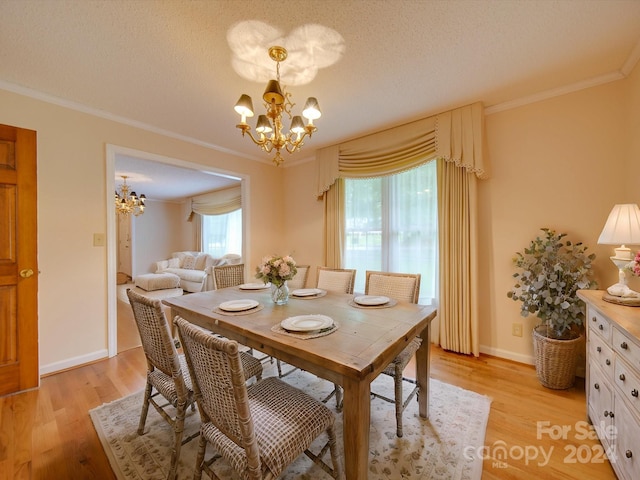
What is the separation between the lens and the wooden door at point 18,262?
81.1 inches

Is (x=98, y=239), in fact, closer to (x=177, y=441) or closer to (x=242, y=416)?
(x=177, y=441)

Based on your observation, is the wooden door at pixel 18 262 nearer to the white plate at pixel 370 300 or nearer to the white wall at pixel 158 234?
the white plate at pixel 370 300

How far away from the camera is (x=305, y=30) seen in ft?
5.35

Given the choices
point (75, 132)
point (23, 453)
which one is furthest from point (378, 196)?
point (23, 453)

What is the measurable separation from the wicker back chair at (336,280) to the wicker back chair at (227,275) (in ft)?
2.96

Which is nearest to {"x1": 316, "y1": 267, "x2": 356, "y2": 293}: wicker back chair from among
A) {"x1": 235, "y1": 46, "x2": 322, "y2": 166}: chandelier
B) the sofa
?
{"x1": 235, "y1": 46, "x2": 322, "y2": 166}: chandelier

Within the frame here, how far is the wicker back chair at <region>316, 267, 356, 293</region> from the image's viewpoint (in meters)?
2.49

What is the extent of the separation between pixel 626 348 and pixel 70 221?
3.98 metres

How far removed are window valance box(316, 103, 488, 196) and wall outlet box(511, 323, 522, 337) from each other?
4.71ft

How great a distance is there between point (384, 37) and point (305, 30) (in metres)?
0.50

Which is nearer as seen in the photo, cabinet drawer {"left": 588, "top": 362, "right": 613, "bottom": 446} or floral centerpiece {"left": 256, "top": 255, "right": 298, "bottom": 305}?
cabinet drawer {"left": 588, "top": 362, "right": 613, "bottom": 446}

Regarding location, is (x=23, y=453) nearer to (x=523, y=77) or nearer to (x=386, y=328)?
(x=386, y=328)

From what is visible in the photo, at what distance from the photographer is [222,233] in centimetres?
711

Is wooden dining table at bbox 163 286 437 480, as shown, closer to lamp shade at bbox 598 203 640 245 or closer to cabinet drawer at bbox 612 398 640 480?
cabinet drawer at bbox 612 398 640 480
